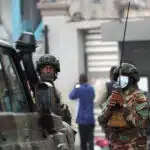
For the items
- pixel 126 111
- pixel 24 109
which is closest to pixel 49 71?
pixel 126 111

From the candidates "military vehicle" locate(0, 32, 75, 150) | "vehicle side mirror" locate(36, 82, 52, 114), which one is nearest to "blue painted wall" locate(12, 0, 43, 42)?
"military vehicle" locate(0, 32, 75, 150)

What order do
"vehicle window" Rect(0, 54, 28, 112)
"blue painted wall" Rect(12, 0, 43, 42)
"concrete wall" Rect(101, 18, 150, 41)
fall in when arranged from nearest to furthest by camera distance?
"vehicle window" Rect(0, 54, 28, 112)
"concrete wall" Rect(101, 18, 150, 41)
"blue painted wall" Rect(12, 0, 43, 42)

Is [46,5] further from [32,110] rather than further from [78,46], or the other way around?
[32,110]

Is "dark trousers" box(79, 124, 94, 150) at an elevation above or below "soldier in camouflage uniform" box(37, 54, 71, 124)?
below

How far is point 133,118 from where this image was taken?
727cm

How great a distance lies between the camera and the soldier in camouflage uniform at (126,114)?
7.26 meters

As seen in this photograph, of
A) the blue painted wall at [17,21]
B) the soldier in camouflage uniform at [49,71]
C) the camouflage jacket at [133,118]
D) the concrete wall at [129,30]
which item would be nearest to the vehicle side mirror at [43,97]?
the soldier in camouflage uniform at [49,71]

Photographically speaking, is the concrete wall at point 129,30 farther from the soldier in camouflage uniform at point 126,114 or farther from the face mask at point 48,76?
the face mask at point 48,76

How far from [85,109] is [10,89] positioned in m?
7.93

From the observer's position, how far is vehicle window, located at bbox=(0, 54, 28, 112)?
5336 mm

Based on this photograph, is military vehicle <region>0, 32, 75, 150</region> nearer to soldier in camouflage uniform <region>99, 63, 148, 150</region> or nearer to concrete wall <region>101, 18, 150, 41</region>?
soldier in camouflage uniform <region>99, 63, 148, 150</region>

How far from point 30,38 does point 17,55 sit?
20 centimetres

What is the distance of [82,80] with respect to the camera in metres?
13.5

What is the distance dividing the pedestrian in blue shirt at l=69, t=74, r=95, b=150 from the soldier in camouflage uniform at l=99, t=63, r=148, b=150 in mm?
5864
